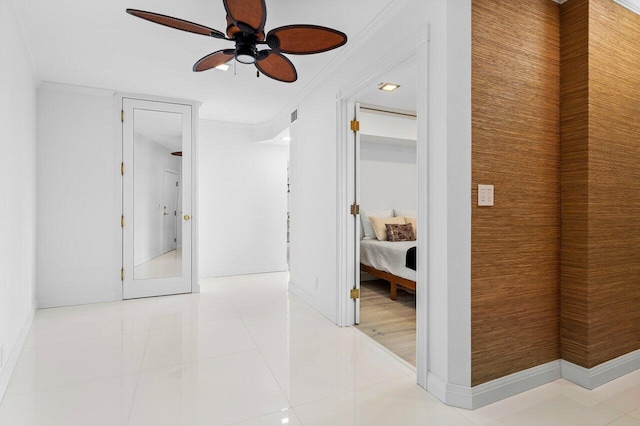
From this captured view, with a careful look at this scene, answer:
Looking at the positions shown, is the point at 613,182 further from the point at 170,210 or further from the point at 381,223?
the point at 170,210

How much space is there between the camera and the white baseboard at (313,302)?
3.30 meters

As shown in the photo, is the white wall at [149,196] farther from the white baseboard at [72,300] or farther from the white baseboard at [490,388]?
the white baseboard at [490,388]

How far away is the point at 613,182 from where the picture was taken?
2188mm

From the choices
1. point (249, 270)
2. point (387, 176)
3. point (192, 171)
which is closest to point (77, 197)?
point (192, 171)

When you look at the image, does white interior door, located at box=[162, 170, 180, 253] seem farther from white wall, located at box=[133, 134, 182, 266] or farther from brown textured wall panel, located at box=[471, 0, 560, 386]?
brown textured wall panel, located at box=[471, 0, 560, 386]

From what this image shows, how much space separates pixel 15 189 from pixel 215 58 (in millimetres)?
1897

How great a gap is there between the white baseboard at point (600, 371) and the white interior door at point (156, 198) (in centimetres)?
403

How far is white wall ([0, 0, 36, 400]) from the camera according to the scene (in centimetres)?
216

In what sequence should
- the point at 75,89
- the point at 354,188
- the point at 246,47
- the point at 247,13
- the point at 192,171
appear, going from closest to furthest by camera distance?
the point at 247,13 < the point at 246,47 < the point at 354,188 < the point at 75,89 < the point at 192,171

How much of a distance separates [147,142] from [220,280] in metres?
2.25

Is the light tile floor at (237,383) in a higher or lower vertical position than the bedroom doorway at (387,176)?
lower

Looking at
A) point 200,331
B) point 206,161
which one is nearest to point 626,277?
point 200,331

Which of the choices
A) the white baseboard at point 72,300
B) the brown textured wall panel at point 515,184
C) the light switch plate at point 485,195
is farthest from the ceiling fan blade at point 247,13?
the white baseboard at point 72,300

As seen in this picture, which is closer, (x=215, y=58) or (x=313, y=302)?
(x=215, y=58)
